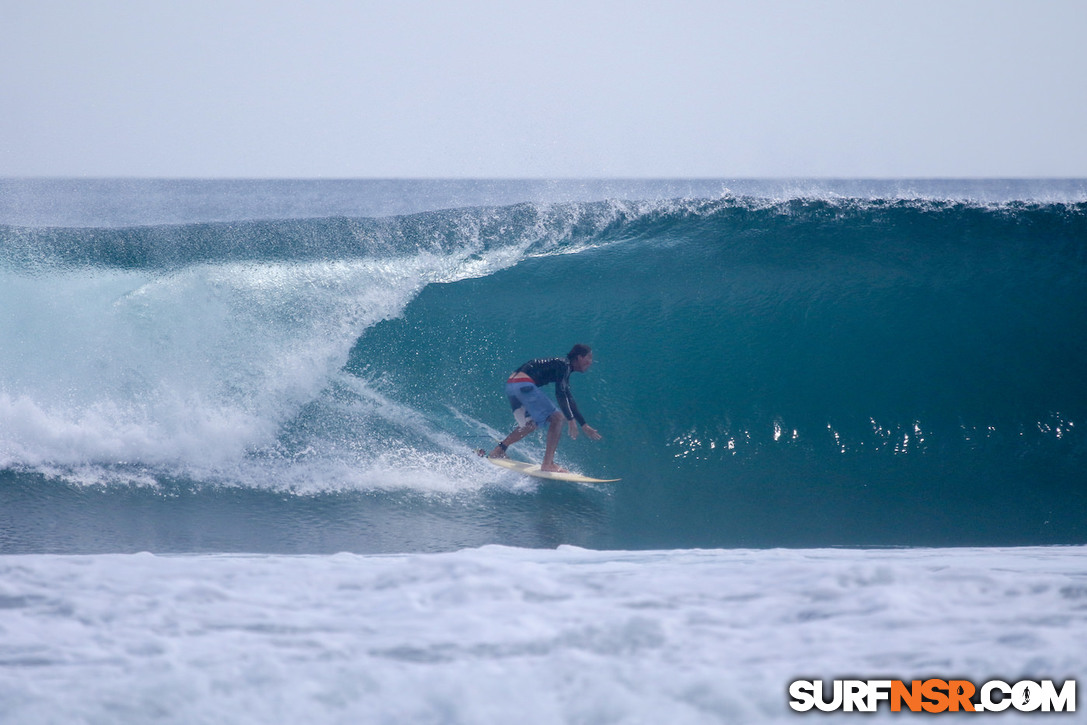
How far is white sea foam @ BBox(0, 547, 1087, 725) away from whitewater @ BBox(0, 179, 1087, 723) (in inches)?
0.6

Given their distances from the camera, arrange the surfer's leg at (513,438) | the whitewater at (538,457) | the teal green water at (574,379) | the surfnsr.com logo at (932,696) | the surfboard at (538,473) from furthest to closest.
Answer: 1. the surfer's leg at (513,438)
2. the surfboard at (538,473)
3. the teal green water at (574,379)
4. the whitewater at (538,457)
5. the surfnsr.com logo at (932,696)

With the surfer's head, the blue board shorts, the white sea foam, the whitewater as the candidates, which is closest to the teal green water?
the whitewater

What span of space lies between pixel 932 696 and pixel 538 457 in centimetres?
→ 405

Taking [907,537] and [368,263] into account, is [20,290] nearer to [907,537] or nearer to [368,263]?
[368,263]

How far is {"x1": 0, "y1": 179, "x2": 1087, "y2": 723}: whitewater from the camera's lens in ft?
7.95

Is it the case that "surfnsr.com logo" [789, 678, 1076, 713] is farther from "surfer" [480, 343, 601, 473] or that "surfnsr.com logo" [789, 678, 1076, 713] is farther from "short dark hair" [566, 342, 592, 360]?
"short dark hair" [566, 342, 592, 360]

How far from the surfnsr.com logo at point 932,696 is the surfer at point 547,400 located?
128 inches

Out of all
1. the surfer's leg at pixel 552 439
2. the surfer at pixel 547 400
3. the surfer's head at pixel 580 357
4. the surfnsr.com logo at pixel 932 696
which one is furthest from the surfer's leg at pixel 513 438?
the surfnsr.com logo at pixel 932 696

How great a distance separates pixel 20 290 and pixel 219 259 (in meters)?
1.98

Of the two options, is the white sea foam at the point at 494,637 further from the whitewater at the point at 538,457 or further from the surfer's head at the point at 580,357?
the surfer's head at the point at 580,357

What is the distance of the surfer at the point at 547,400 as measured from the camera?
18.1 ft

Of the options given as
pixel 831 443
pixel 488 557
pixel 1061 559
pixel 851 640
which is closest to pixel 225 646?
pixel 488 557

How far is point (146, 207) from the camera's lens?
30.2m

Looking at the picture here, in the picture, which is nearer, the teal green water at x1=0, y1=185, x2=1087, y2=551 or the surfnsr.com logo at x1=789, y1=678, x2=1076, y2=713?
the surfnsr.com logo at x1=789, y1=678, x2=1076, y2=713
